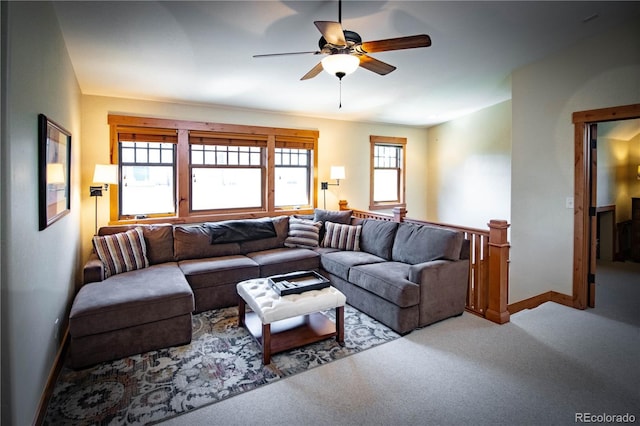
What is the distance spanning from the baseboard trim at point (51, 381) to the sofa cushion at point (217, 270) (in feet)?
3.78

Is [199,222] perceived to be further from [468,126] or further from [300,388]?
[468,126]

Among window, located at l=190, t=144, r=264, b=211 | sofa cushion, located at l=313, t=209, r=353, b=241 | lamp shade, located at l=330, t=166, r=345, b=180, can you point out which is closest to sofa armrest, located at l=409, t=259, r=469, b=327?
sofa cushion, located at l=313, t=209, r=353, b=241

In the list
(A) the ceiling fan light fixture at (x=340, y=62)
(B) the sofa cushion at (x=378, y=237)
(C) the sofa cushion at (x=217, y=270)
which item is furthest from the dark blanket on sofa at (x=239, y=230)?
(A) the ceiling fan light fixture at (x=340, y=62)

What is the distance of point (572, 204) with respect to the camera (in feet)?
13.0

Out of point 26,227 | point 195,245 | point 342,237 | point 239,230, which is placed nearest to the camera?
point 26,227

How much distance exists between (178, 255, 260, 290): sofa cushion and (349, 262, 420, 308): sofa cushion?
1185 millimetres

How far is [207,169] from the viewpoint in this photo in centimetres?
505

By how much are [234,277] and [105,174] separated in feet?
6.08

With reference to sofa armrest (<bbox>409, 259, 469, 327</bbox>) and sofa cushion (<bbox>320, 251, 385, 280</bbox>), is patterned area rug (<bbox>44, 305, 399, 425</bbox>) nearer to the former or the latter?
sofa armrest (<bbox>409, 259, 469, 327</bbox>)

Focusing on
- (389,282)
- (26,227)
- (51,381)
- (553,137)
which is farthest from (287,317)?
(553,137)

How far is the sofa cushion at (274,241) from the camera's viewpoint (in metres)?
4.59

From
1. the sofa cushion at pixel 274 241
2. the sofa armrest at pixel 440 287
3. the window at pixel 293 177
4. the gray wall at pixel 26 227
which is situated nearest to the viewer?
the gray wall at pixel 26 227

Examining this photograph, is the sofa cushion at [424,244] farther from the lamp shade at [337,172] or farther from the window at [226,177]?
the window at [226,177]

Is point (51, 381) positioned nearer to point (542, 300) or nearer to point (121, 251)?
point (121, 251)
